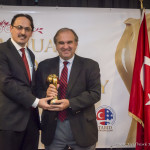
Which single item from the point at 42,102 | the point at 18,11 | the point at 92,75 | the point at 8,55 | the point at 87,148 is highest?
the point at 18,11

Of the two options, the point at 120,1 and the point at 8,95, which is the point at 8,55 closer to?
the point at 8,95

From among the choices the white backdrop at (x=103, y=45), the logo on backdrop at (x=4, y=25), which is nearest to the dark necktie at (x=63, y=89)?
the white backdrop at (x=103, y=45)

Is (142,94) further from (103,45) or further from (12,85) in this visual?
(12,85)

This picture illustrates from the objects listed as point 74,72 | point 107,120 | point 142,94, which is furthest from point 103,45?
point 74,72

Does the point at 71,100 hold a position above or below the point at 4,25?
below

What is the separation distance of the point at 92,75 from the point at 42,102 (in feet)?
1.70

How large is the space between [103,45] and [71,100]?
134 centimetres

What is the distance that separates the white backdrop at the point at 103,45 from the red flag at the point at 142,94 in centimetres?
35

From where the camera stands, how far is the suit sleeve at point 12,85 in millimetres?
1814

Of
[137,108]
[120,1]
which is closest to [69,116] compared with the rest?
[137,108]

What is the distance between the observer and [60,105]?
189cm

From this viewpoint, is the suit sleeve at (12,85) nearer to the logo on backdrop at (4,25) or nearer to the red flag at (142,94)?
the logo on backdrop at (4,25)

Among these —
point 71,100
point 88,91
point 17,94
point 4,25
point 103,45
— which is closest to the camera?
point 17,94

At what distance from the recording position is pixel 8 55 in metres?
1.87
